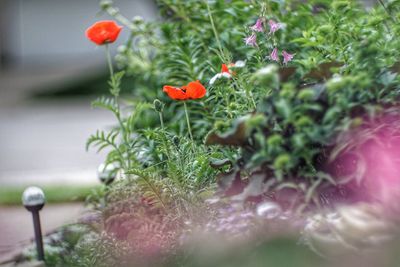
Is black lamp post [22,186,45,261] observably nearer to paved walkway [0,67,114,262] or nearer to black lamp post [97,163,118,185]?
black lamp post [97,163,118,185]

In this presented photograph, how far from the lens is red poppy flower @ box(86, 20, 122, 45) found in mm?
3090

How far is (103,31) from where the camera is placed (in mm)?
3102

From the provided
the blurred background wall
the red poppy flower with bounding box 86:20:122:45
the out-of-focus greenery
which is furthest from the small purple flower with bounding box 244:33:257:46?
the blurred background wall

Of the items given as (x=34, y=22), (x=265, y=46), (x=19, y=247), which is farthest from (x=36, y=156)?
(x=34, y=22)

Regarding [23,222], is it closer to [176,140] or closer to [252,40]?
[176,140]

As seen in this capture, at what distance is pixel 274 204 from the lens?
2.03 m

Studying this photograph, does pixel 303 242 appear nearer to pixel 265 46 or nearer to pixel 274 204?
pixel 274 204

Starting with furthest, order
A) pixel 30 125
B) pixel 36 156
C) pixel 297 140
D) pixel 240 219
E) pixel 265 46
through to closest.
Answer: pixel 30 125
pixel 36 156
pixel 265 46
pixel 240 219
pixel 297 140

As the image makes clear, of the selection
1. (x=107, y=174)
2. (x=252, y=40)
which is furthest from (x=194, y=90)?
(x=107, y=174)

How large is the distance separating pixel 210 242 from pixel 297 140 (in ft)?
1.27

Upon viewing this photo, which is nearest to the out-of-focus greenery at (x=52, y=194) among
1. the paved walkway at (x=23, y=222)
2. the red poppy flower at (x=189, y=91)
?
the paved walkway at (x=23, y=222)

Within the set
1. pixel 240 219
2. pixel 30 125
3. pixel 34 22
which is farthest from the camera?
pixel 34 22

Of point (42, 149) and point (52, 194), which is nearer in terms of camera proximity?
point (52, 194)

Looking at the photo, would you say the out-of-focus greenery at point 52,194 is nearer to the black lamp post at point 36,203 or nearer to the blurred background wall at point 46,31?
the black lamp post at point 36,203
